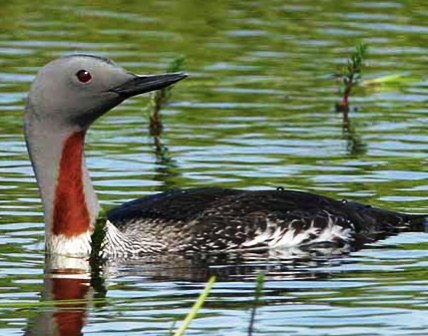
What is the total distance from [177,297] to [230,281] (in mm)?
826

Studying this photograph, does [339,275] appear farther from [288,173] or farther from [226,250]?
[288,173]

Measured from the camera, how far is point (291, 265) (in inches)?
632

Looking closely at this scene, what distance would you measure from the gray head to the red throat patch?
0.20 metres

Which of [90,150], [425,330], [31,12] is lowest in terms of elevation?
[425,330]

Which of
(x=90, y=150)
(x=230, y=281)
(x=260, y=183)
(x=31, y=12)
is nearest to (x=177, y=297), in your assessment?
(x=230, y=281)

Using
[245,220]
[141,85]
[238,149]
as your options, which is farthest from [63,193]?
[238,149]

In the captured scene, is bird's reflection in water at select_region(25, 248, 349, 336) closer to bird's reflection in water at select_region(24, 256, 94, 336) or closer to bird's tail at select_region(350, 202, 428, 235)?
bird's reflection in water at select_region(24, 256, 94, 336)

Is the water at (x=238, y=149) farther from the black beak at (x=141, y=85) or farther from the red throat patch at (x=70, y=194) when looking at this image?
the black beak at (x=141, y=85)

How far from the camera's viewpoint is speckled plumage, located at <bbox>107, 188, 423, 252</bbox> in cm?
1648

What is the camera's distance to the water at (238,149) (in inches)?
549

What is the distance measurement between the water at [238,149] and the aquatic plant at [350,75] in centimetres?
16

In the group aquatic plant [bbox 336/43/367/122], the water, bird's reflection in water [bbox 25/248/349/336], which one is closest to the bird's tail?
the water

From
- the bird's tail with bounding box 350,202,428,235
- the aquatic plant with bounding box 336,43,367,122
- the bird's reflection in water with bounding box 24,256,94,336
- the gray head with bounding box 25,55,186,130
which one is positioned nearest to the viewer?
the bird's reflection in water with bounding box 24,256,94,336

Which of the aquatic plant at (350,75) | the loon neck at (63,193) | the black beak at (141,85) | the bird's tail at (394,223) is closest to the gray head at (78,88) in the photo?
the black beak at (141,85)
